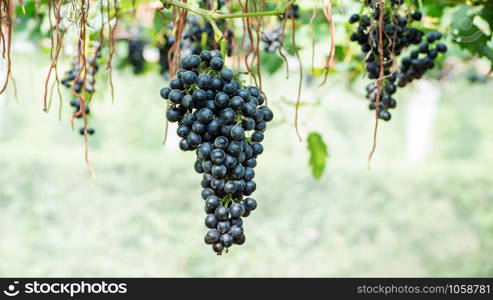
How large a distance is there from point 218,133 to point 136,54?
91.0 inches

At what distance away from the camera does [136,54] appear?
316 cm

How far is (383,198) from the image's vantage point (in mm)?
8680

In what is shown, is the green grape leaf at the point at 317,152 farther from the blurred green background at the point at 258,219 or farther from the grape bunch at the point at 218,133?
the blurred green background at the point at 258,219

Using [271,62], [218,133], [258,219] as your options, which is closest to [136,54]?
[271,62]

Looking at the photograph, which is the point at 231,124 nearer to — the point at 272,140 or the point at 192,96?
the point at 192,96

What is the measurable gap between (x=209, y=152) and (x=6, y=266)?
22.6 feet

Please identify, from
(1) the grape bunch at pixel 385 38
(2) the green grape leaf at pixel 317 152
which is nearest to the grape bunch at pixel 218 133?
(1) the grape bunch at pixel 385 38

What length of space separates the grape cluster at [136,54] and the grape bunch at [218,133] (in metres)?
2.19

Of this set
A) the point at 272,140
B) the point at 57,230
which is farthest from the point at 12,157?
the point at 272,140

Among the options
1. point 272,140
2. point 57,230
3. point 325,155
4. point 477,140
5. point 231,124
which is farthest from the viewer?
point 477,140

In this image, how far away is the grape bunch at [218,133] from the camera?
3.14 ft

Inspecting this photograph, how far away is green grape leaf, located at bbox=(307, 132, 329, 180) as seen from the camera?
2229 mm

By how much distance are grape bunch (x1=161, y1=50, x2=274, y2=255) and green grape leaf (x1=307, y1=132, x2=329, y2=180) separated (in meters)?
1.25

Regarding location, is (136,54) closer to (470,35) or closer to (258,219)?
(470,35)
